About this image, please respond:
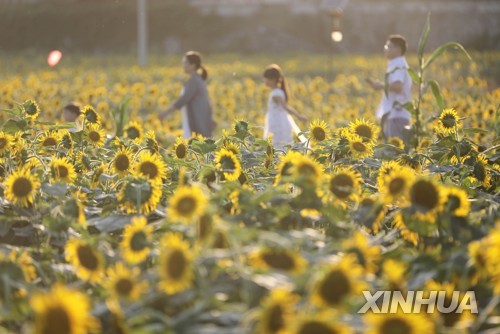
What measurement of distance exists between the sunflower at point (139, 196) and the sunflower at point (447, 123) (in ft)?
5.64

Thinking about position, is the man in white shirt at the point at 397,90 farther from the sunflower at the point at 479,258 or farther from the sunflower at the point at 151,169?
the sunflower at the point at 479,258

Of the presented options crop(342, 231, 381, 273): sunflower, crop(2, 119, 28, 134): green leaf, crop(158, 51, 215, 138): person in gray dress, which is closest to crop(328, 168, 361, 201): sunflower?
crop(342, 231, 381, 273): sunflower

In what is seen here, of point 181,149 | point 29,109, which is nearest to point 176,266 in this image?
point 181,149

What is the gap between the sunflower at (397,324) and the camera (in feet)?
6.10

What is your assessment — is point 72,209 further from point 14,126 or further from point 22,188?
point 14,126

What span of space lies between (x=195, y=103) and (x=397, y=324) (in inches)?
318

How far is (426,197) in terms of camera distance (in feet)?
8.07

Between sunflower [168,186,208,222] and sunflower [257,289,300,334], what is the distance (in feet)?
1.48

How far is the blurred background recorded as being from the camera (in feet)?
139

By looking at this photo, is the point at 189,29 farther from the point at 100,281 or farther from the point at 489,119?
the point at 100,281

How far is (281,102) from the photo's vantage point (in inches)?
364

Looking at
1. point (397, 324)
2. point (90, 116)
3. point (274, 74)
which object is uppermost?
point (274, 74)

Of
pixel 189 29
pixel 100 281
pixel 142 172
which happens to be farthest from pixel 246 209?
pixel 189 29

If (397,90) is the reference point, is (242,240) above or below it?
below
